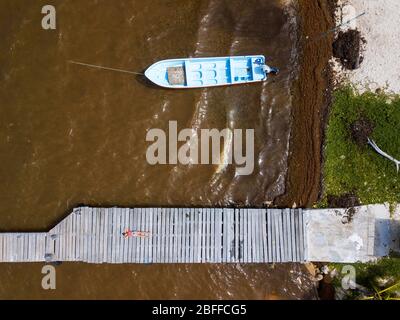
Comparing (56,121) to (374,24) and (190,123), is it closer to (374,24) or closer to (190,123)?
(190,123)

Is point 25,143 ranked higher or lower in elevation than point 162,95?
lower

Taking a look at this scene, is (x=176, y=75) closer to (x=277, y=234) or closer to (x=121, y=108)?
(x=121, y=108)

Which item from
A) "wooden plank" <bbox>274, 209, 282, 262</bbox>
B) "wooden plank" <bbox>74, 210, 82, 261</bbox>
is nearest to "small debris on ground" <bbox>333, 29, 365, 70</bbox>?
"wooden plank" <bbox>274, 209, 282, 262</bbox>

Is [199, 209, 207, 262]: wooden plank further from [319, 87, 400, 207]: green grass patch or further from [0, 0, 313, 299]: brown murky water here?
[319, 87, 400, 207]: green grass patch

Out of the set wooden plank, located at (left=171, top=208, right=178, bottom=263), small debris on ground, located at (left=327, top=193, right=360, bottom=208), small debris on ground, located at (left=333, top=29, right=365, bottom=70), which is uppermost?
small debris on ground, located at (left=333, top=29, right=365, bottom=70)

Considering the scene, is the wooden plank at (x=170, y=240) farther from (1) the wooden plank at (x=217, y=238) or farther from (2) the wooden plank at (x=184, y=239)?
(1) the wooden plank at (x=217, y=238)

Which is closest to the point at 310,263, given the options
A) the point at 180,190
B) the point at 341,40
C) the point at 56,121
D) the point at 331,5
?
the point at 180,190
